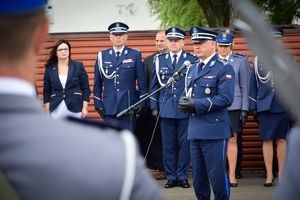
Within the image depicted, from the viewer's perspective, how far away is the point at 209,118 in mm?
8031

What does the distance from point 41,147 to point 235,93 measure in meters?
9.19

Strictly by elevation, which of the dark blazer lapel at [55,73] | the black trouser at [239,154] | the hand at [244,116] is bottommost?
the black trouser at [239,154]

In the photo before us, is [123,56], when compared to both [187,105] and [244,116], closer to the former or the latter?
[244,116]

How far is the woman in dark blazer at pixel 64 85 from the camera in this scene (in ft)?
35.1

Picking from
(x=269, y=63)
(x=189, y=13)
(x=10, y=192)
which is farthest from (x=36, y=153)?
(x=189, y=13)

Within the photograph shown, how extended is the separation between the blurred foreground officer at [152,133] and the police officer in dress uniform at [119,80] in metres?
0.40

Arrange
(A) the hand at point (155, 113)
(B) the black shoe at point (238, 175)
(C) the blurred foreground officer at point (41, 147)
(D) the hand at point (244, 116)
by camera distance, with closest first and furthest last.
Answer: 1. (C) the blurred foreground officer at point (41, 147)
2. (D) the hand at point (244, 116)
3. (A) the hand at point (155, 113)
4. (B) the black shoe at point (238, 175)

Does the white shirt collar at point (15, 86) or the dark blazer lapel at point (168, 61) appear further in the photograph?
the dark blazer lapel at point (168, 61)

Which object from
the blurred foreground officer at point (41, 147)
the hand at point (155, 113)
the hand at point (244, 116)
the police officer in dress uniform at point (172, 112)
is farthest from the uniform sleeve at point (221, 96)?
the blurred foreground officer at point (41, 147)

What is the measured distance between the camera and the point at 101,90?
1107 cm

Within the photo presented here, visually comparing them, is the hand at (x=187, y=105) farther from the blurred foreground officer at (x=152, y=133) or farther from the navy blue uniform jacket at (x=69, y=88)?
the blurred foreground officer at (x=152, y=133)

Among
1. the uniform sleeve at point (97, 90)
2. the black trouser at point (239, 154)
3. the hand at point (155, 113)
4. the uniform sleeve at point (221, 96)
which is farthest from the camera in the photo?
the black trouser at point (239, 154)

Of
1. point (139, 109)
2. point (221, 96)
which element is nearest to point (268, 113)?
point (139, 109)

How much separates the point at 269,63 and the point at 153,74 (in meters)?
8.95
